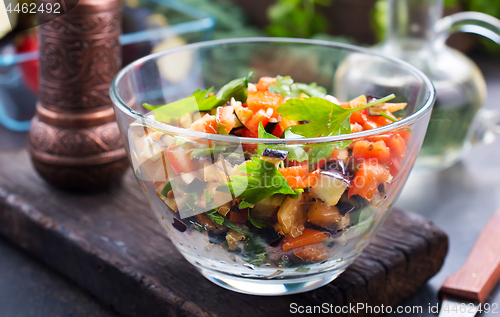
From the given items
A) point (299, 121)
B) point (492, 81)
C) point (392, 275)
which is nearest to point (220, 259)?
point (299, 121)

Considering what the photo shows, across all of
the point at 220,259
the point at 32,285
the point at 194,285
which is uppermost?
the point at 220,259

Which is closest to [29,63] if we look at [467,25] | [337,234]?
[337,234]

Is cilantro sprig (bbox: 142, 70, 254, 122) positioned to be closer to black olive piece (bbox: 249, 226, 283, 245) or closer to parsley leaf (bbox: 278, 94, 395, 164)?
parsley leaf (bbox: 278, 94, 395, 164)

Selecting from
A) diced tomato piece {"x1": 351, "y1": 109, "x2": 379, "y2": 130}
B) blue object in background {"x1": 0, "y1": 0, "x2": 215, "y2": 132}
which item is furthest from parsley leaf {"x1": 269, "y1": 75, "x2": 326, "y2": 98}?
blue object in background {"x1": 0, "y1": 0, "x2": 215, "y2": 132}

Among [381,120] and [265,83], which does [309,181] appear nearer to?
[381,120]

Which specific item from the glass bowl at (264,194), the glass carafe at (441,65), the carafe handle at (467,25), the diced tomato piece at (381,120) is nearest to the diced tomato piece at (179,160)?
the glass bowl at (264,194)

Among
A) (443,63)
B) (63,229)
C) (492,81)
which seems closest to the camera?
(63,229)

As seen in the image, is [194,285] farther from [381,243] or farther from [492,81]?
[492,81]
